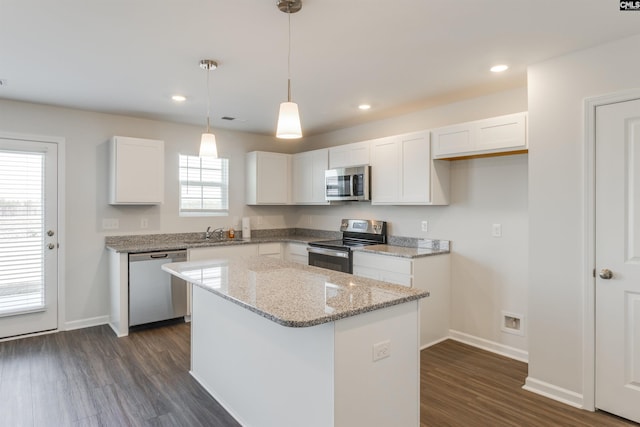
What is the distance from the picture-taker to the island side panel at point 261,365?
1.73m

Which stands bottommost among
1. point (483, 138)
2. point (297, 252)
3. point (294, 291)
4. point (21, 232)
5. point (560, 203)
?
point (297, 252)

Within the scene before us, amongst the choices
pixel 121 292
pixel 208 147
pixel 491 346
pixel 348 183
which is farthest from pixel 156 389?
pixel 491 346

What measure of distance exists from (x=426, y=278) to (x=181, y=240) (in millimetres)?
3082

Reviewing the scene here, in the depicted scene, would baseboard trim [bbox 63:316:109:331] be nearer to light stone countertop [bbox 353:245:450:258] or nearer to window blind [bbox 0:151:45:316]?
window blind [bbox 0:151:45:316]

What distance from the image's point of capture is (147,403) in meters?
2.58

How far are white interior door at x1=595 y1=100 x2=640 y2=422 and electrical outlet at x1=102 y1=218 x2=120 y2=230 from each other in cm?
464

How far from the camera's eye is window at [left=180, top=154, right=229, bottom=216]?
4.91 metres

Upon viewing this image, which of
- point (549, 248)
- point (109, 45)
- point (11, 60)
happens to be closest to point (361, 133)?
point (549, 248)

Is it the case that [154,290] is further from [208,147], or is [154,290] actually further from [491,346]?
[491,346]

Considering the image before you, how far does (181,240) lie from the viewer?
4.80m

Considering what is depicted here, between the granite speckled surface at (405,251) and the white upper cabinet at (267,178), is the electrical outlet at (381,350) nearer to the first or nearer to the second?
the granite speckled surface at (405,251)

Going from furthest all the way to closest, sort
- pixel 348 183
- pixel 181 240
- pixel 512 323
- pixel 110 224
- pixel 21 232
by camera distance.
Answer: pixel 181 240
pixel 348 183
pixel 110 224
pixel 21 232
pixel 512 323

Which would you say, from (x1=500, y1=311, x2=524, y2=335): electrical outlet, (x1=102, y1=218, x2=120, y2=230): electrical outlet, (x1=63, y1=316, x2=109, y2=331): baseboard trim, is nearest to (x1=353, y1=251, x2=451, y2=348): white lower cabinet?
(x1=500, y1=311, x2=524, y2=335): electrical outlet

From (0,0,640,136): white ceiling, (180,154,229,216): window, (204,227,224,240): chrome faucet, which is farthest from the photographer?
(204,227,224,240): chrome faucet
